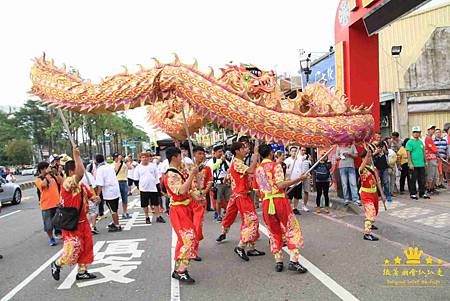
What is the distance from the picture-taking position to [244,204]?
4.97m

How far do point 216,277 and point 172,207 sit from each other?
0.99 m

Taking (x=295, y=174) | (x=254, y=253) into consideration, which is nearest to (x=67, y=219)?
(x=254, y=253)

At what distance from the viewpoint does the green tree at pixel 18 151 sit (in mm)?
48756

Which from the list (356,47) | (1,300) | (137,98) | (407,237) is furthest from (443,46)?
(1,300)

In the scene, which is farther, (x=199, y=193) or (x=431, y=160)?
(x=431, y=160)

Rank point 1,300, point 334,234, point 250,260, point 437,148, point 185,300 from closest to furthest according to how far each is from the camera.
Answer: point 185,300 < point 1,300 < point 250,260 < point 334,234 < point 437,148

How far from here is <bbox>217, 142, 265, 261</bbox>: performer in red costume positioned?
4.80 metres

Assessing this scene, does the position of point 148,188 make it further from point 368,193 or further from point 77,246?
point 368,193

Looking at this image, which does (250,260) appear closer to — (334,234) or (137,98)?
(334,234)

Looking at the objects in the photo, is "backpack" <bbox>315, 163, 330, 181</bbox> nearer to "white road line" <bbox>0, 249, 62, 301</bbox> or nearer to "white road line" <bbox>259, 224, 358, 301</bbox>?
"white road line" <bbox>259, 224, 358, 301</bbox>

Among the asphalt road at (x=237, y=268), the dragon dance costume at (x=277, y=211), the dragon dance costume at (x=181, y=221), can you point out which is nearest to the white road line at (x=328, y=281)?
the asphalt road at (x=237, y=268)

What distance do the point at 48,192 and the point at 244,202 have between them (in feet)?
12.5

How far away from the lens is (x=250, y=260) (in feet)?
15.4

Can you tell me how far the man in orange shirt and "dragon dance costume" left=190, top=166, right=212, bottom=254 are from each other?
2914 millimetres
